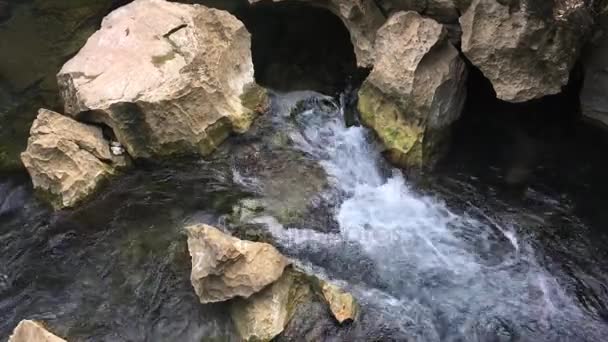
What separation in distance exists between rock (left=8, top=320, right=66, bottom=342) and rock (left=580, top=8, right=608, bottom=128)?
6383 mm

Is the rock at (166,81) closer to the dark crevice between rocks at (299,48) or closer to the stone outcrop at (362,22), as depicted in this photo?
the dark crevice between rocks at (299,48)

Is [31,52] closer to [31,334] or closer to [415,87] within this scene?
[31,334]

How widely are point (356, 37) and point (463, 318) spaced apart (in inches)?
163

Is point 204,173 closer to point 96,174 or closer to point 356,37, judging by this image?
point 96,174

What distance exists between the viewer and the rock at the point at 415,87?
7367mm

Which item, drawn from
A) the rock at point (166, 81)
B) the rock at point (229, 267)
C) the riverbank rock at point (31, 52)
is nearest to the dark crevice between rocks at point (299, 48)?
the rock at point (166, 81)

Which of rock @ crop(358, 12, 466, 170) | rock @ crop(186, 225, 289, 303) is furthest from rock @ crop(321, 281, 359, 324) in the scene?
rock @ crop(358, 12, 466, 170)

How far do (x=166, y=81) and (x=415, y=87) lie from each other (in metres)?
3.01

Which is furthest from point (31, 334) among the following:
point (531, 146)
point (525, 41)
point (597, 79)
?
point (597, 79)

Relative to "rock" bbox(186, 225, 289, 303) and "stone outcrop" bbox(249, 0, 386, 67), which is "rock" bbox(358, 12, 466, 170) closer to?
"stone outcrop" bbox(249, 0, 386, 67)

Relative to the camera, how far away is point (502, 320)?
596 cm

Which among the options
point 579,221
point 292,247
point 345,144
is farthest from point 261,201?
point 579,221

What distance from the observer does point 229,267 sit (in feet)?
18.8

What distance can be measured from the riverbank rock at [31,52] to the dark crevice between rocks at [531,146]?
5718 millimetres
